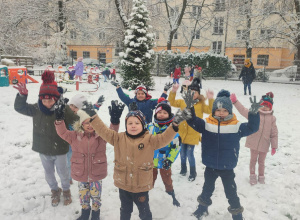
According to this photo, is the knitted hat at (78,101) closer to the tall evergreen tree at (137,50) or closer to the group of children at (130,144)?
the group of children at (130,144)

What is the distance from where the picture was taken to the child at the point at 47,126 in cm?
330

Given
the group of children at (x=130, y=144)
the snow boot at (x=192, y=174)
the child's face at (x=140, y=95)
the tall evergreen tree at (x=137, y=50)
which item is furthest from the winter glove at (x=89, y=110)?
the tall evergreen tree at (x=137, y=50)

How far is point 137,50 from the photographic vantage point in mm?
13203

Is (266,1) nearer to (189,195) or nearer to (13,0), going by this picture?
(189,195)

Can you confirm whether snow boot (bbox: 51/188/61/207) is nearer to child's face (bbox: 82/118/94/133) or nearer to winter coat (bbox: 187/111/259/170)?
child's face (bbox: 82/118/94/133)

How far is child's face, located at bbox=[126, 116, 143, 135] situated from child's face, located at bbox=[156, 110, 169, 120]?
625mm

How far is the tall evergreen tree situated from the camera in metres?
13.1

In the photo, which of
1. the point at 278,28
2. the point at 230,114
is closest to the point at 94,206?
the point at 230,114

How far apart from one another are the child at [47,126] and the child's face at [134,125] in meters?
1.31

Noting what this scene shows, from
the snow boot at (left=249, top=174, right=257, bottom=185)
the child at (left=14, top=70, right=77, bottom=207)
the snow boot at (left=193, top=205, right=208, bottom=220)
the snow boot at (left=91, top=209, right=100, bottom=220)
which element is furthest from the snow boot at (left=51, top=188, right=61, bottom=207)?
the snow boot at (left=249, top=174, right=257, bottom=185)

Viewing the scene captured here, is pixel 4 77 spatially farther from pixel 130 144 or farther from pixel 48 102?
pixel 130 144

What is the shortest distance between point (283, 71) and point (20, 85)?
2465 cm

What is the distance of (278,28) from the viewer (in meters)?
18.2

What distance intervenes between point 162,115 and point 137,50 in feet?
34.5
